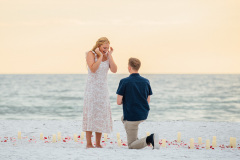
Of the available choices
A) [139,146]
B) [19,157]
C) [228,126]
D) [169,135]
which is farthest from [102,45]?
[228,126]

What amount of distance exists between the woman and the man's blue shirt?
48 cm

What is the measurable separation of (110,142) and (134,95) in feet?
8.87

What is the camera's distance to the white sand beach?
588 centimetres

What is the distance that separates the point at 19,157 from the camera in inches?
223

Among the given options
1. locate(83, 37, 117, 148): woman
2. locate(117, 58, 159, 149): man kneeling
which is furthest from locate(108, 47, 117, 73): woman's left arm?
locate(117, 58, 159, 149): man kneeling

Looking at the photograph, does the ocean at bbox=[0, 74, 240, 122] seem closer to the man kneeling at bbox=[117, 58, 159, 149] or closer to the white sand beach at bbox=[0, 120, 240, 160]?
the man kneeling at bbox=[117, 58, 159, 149]

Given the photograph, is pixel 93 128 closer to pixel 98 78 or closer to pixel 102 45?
pixel 98 78

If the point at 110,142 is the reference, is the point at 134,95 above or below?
above

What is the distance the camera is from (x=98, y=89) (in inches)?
256

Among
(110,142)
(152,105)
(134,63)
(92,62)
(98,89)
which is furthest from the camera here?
(152,105)

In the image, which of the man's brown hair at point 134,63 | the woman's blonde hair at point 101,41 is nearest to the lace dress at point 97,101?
the woman's blonde hair at point 101,41

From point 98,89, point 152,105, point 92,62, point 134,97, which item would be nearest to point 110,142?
point 98,89

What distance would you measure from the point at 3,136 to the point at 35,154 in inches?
173

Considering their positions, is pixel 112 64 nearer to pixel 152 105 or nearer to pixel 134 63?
pixel 134 63
